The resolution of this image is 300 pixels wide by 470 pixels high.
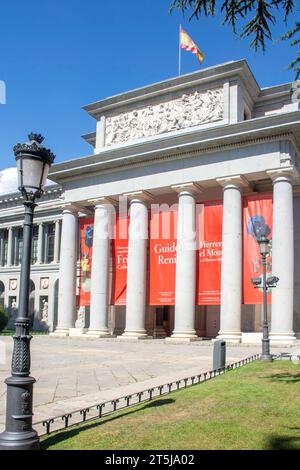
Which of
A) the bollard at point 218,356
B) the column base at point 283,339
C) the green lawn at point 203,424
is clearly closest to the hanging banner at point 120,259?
the column base at point 283,339

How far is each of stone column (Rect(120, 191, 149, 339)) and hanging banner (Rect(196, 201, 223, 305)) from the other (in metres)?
3.97

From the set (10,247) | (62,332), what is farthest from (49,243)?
(62,332)

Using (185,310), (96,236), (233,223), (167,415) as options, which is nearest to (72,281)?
(96,236)

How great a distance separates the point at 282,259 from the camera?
28.8 meters

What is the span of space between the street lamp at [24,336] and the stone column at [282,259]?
22559 mm

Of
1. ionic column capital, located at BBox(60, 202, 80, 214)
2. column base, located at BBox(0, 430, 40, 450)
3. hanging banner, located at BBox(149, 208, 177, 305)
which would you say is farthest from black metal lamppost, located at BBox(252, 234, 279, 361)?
ionic column capital, located at BBox(60, 202, 80, 214)

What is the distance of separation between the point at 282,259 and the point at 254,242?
224cm

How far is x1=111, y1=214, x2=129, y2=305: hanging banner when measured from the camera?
3589 centimetres

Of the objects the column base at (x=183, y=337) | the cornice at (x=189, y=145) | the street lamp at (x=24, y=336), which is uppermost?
the cornice at (x=189, y=145)

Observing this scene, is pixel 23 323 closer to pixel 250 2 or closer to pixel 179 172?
pixel 250 2

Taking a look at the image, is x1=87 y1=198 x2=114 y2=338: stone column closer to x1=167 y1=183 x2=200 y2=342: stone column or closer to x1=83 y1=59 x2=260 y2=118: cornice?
x1=167 y1=183 x2=200 y2=342: stone column

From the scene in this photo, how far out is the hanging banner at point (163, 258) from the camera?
110 ft

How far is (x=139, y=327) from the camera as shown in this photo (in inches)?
1344

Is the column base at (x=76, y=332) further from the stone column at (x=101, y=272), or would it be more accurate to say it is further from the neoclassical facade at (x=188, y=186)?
the stone column at (x=101, y=272)
